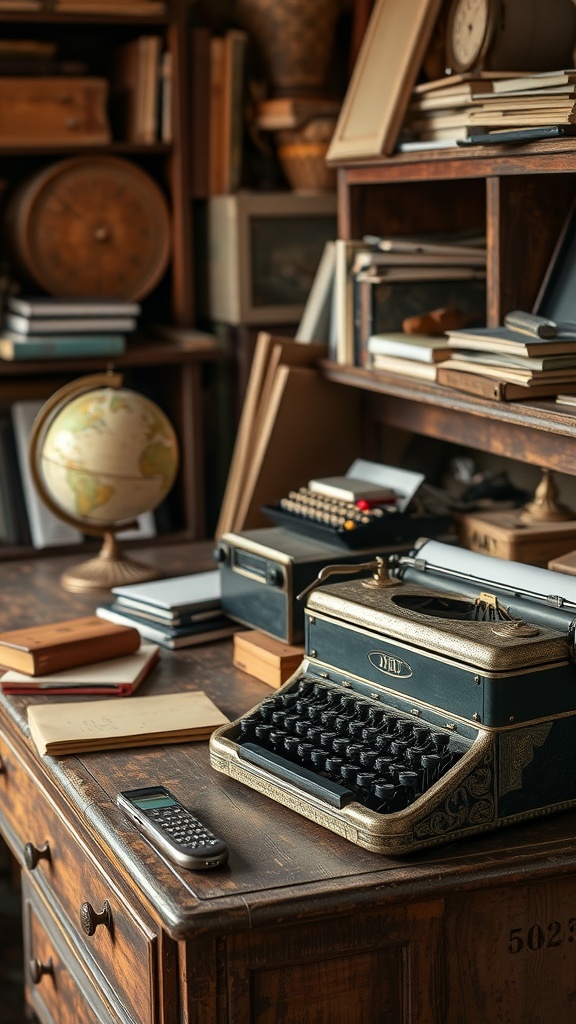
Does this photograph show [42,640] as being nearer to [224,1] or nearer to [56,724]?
[56,724]

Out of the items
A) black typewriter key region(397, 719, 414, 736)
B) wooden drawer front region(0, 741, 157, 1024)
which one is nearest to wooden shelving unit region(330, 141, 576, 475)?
black typewriter key region(397, 719, 414, 736)

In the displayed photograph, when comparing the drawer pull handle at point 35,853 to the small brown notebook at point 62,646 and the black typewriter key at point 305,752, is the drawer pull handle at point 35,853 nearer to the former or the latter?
the small brown notebook at point 62,646

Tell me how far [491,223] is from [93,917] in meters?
1.40

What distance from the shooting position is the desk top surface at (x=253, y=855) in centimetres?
156

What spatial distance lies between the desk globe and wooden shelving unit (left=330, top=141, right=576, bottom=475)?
45 centimetres

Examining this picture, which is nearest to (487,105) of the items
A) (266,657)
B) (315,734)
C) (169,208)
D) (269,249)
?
(266,657)

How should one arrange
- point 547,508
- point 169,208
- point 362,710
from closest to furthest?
1. point 362,710
2. point 547,508
3. point 169,208

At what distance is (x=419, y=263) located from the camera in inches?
108

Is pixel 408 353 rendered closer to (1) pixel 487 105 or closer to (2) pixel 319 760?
(1) pixel 487 105

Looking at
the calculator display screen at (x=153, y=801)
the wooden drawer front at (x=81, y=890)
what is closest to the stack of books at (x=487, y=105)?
the calculator display screen at (x=153, y=801)

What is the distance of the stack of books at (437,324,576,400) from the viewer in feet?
7.18

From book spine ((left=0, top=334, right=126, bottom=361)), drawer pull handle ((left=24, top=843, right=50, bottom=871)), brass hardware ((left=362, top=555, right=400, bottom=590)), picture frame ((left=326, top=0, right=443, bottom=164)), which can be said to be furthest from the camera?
book spine ((left=0, top=334, right=126, bottom=361))

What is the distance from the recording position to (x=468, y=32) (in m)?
2.45

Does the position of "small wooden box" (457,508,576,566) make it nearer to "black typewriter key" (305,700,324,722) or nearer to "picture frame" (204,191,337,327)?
"black typewriter key" (305,700,324,722)
